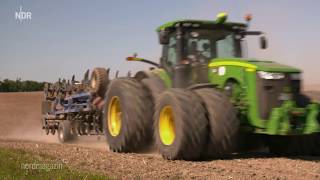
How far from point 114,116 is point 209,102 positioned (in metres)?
2.96

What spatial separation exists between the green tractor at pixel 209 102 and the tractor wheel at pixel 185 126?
2 centimetres

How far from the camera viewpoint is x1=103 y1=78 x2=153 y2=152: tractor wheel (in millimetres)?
9398

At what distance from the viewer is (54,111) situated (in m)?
16.1

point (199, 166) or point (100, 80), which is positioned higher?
point (100, 80)

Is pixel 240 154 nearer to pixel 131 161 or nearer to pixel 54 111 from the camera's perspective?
pixel 131 161

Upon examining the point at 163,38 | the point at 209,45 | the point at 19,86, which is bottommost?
the point at 19,86

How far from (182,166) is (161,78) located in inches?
115

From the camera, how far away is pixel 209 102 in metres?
8.12

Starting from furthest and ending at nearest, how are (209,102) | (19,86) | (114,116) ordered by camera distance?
(19,86)
(114,116)
(209,102)

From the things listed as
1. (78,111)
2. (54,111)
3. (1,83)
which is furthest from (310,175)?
(1,83)

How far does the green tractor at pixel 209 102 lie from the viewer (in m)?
7.98

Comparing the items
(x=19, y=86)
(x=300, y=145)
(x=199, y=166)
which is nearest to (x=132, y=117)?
(x=199, y=166)

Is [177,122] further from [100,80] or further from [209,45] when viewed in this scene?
[100,80]

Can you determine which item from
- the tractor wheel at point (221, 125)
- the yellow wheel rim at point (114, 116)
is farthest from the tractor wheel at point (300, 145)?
the yellow wheel rim at point (114, 116)
